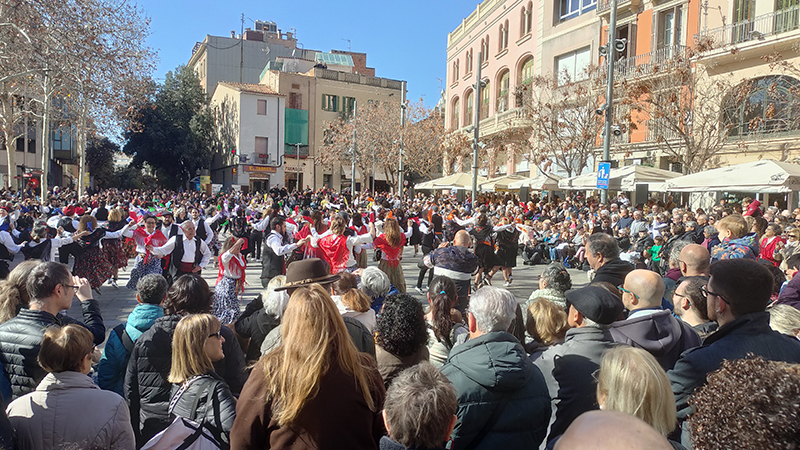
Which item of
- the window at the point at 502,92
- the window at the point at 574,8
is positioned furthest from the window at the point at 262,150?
the window at the point at 574,8

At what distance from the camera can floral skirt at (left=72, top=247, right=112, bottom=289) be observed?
9617 mm

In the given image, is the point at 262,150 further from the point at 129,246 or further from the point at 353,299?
the point at 353,299

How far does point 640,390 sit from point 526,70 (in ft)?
108

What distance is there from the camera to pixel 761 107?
756 inches

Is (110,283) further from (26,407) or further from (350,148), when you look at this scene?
(350,148)

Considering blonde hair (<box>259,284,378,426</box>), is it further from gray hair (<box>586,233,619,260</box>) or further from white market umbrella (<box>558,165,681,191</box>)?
white market umbrella (<box>558,165,681,191</box>)

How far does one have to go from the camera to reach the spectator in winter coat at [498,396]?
8.32ft

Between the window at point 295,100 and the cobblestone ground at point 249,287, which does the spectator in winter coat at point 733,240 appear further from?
the window at point 295,100

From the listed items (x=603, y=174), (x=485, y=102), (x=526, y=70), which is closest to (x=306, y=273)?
(x=603, y=174)

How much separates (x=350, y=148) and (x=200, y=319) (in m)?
43.9

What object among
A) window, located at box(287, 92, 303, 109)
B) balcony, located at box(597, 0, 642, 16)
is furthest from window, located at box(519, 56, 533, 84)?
window, located at box(287, 92, 303, 109)

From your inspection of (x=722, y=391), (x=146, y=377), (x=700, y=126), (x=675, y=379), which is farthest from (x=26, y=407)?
(x=700, y=126)

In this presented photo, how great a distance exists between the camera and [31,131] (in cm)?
4591

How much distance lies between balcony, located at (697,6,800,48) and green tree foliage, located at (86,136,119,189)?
168 feet
